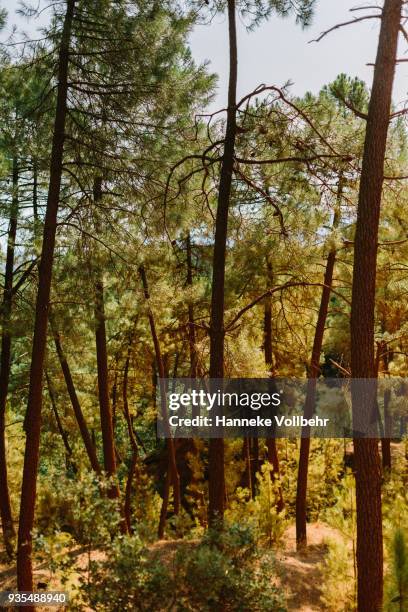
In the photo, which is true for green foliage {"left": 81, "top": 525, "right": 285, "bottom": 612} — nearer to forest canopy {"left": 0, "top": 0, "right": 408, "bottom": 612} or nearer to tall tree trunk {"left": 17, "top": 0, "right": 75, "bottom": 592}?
forest canopy {"left": 0, "top": 0, "right": 408, "bottom": 612}

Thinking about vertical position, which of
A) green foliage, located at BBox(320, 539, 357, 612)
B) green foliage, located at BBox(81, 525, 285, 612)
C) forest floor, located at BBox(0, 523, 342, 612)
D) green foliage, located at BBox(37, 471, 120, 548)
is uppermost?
green foliage, located at BBox(37, 471, 120, 548)

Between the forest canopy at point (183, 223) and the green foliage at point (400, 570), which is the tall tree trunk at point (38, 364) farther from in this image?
the green foliage at point (400, 570)

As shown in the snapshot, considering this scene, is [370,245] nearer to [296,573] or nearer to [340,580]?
[340,580]

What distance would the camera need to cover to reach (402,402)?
48.4 ft

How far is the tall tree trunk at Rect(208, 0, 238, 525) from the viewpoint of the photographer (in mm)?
6012

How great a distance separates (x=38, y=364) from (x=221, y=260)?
2.85 m

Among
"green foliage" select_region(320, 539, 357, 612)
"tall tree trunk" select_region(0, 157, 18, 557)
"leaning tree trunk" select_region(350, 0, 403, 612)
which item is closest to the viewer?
"leaning tree trunk" select_region(350, 0, 403, 612)

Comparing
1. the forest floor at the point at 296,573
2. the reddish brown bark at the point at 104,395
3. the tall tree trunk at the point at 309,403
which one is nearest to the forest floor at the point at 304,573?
the forest floor at the point at 296,573

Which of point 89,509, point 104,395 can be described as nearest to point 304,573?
point 104,395

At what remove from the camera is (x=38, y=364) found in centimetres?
676

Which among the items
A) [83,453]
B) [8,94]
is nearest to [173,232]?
[8,94]

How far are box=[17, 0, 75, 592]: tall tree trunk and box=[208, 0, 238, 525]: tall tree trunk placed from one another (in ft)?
7.04

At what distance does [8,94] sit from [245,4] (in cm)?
341

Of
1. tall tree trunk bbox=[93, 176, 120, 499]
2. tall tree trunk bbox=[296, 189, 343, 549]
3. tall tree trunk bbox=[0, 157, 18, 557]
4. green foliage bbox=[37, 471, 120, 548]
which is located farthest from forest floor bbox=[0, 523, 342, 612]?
green foliage bbox=[37, 471, 120, 548]
